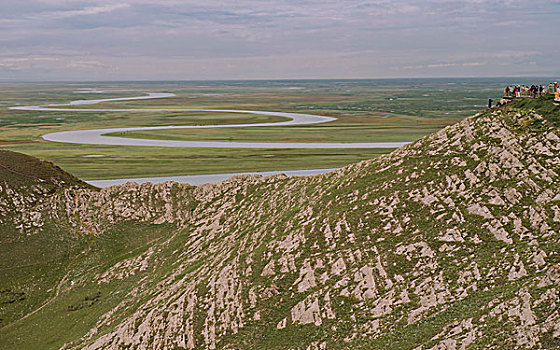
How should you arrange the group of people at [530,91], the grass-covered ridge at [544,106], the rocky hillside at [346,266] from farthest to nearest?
the group of people at [530,91], the grass-covered ridge at [544,106], the rocky hillside at [346,266]

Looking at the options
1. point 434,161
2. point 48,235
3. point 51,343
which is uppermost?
point 434,161

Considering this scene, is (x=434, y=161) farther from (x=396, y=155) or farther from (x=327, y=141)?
(x=327, y=141)

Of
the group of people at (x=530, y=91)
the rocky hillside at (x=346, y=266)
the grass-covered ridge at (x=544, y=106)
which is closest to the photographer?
the rocky hillside at (x=346, y=266)

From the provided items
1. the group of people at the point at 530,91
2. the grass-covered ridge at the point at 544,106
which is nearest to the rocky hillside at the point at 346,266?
the grass-covered ridge at the point at 544,106

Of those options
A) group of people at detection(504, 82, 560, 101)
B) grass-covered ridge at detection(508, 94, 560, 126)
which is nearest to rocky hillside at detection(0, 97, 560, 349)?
grass-covered ridge at detection(508, 94, 560, 126)

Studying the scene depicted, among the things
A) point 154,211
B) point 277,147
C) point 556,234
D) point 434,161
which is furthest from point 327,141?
point 556,234

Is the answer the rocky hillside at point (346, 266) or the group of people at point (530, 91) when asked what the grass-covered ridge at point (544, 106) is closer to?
the rocky hillside at point (346, 266)

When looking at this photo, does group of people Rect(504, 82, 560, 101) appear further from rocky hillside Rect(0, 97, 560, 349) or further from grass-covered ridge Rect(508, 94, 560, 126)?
rocky hillside Rect(0, 97, 560, 349)

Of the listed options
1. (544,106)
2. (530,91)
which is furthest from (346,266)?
(530,91)
